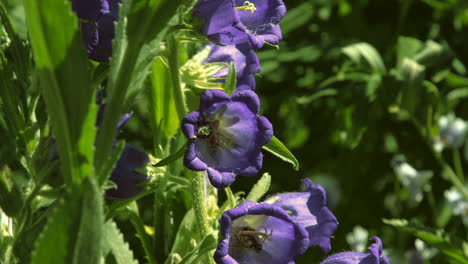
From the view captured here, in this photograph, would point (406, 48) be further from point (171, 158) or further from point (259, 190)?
point (171, 158)

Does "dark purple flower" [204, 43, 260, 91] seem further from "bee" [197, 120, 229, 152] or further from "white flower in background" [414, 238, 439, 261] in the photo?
"white flower in background" [414, 238, 439, 261]

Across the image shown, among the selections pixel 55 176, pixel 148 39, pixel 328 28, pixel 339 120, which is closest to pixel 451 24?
pixel 328 28

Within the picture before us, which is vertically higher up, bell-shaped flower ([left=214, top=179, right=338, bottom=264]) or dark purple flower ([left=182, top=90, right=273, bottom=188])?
dark purple flower ([left=182, top=90, right=273, bottom=188])

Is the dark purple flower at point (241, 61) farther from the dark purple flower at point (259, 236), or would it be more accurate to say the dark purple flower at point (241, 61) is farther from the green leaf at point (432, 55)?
the green leaf at point (432, 55)

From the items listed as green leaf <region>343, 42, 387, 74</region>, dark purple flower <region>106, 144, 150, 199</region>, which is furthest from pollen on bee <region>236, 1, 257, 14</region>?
green leaf <region>343, 42, 387, 74</region>

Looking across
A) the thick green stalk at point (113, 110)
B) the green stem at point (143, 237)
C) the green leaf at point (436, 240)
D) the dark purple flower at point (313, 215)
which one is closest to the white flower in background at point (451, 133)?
the green leaf at point (436, 240)

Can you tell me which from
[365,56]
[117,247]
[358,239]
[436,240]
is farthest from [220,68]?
[358,239]

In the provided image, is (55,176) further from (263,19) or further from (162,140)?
(263,19)
